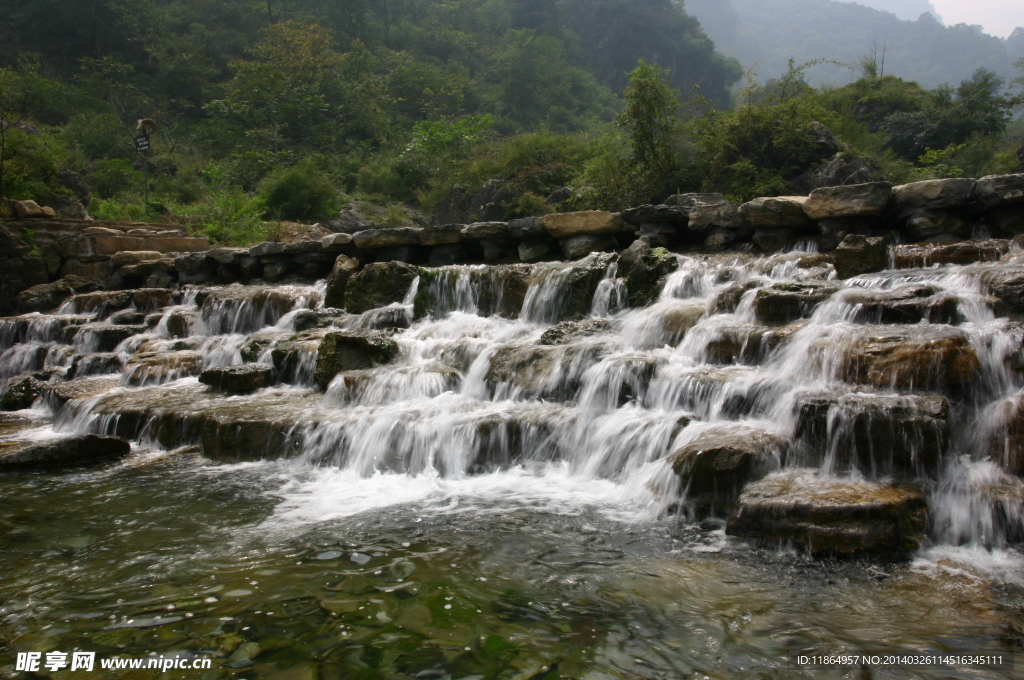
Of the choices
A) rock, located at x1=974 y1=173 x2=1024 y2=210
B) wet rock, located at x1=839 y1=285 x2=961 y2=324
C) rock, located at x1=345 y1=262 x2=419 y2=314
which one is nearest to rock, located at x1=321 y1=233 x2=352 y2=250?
rock, located at x1=345 y1=262 x2=419 y2=314

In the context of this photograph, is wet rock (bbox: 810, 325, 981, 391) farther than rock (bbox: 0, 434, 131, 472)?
No

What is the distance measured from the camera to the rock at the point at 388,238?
11.1 metres

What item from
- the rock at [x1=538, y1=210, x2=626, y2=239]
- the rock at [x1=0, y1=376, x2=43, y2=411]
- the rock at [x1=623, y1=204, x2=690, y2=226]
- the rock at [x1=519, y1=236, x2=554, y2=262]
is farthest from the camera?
the rock at [x1=519, y1=236, x2=554, y2=262]

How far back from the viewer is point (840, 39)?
102 m

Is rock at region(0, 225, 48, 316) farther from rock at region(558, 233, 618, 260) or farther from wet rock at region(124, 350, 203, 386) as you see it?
rock at region(558, 233, 618, 260)

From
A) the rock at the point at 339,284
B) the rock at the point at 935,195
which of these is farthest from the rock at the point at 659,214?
the rock at the point at 339,284

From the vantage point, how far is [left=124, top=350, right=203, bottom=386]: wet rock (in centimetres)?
831

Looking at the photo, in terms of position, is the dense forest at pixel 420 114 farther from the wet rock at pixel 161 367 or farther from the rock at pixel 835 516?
the rock at pixel 835 516

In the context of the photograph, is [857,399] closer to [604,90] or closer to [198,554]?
[198,554]

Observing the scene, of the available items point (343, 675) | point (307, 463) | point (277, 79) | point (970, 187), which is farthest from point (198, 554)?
point (277, 79)

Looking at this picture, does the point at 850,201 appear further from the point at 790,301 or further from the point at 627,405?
the point at 627,405

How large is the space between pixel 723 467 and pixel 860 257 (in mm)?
3787

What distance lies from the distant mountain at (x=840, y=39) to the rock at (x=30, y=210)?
76355 millimetres

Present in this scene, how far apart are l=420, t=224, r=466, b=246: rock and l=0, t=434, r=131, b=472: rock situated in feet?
19.9
